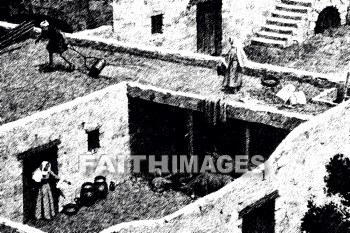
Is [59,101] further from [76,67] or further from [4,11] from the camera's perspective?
[4,11]

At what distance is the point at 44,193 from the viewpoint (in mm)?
29469

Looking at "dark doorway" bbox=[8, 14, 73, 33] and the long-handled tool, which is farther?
"dark doorway" bbox=[8, 14, 73, 33]

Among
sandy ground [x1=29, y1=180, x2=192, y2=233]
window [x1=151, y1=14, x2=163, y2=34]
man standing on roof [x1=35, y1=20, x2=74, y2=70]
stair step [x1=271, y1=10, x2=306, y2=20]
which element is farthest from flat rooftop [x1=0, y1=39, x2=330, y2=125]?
stair step [x1=271, y1=10, x2=306, y2=20]

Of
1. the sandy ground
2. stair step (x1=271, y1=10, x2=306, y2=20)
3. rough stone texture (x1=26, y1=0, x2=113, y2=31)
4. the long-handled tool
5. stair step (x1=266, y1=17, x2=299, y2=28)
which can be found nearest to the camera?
the sandy ground

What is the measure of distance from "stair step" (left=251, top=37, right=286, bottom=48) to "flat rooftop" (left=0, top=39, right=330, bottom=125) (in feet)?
23.7

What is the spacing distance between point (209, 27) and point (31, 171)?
13.1m

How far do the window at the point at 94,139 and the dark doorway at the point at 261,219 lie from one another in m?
5.89

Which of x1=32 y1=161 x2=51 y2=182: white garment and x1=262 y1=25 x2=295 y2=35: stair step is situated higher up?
x1=262 y1=25 x2=295 y2=35: stair step

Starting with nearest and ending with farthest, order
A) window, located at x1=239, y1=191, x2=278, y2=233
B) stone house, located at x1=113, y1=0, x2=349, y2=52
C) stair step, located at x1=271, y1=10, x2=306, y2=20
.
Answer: window, located at x1=239, y1=191, x2=278, y2=233 → stone house, located at x1=113, y1=0, x2=349, y2=52 → stair step, located at x1=271, y1=10, x2=306, y2=20

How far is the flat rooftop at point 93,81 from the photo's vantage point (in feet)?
103

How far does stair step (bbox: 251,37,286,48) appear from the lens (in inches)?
1583

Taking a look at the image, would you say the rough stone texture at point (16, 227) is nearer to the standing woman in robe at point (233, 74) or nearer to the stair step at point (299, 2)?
the standing woman in robe at point (233, 74)

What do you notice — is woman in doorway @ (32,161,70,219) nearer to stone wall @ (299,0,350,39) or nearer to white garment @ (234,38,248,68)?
white garment @ (234,38,248,68)

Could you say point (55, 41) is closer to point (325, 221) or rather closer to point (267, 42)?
point (267, 42)
